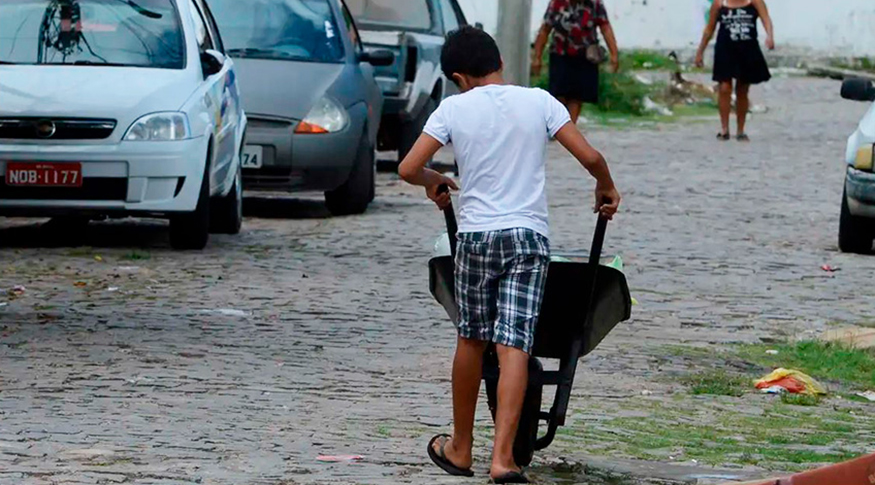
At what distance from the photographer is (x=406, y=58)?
60.0 ft

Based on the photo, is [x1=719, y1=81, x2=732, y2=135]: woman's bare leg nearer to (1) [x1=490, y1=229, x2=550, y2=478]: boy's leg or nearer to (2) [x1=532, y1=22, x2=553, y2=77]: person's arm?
(2) [x1=532, y1=22, x2=553, y2=77]: person's arm

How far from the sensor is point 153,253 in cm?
1214

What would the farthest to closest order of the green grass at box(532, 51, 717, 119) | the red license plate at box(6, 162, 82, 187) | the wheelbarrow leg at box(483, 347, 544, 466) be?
the green grass at box(532, 51, 717, 119) → the red license plate at box(6, 162, 82, 187) → the wheelbarrow leg at box(483, 347, 544, 466)

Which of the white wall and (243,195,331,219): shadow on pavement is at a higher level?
(243,195,331,219): shadow on pavement

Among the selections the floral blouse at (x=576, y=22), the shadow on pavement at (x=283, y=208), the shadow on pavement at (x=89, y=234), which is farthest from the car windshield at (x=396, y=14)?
the shadow on pavement at (x=89, y=234)

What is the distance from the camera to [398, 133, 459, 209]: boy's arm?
5.93m

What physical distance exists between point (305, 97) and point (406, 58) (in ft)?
12.7

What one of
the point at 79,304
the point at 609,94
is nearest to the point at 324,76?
the point at 79,304

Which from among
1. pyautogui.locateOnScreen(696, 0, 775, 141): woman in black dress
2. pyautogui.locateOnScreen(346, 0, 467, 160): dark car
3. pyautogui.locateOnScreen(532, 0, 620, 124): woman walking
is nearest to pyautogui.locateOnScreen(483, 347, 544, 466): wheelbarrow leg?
pyautogui.locateOnScreen(346, 0, 467, 160): dark car

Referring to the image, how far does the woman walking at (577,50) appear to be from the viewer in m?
21.5

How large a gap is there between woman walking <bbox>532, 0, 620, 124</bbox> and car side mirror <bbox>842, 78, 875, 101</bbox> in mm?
8621

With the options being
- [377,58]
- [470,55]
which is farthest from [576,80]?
[470,55]

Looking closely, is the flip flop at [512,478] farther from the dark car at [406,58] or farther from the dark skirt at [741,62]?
the dark skirt at [741,62]

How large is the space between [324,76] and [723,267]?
4121mm
